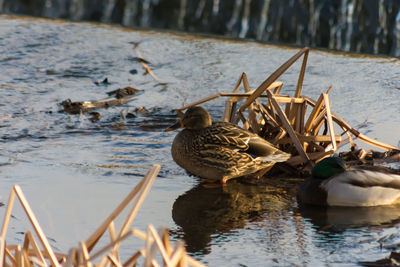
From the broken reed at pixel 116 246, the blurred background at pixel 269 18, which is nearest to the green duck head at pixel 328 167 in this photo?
the broken reed at pixel 116 246

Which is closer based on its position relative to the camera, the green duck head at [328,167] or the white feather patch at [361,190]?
the white feather patch at [361,190]

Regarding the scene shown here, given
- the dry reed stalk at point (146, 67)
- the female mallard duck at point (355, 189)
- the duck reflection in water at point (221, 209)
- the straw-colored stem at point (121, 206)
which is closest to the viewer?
the straw-colored stem at point (121, 206)

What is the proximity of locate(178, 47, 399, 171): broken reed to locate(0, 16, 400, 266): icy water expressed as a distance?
35 cm

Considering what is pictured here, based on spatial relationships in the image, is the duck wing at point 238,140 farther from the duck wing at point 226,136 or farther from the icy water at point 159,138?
the icy water at point 159,138

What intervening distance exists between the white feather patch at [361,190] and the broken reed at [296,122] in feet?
2.08

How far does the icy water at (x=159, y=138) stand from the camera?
15.0ft

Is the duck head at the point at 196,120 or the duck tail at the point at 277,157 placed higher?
the duck head at the point at 196,120

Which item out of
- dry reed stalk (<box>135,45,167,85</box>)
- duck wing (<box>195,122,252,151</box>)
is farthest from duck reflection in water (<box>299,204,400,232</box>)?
dry reed stalk (<box>135,45,167,85</box>)

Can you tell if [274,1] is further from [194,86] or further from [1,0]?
[1,0]

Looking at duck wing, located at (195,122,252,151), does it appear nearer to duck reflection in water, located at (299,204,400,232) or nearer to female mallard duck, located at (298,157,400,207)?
female mallard duck, located at (298,157,400,207)

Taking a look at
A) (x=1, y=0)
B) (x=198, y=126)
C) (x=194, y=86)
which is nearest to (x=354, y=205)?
(x=198, y=126)

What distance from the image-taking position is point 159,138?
7.05m

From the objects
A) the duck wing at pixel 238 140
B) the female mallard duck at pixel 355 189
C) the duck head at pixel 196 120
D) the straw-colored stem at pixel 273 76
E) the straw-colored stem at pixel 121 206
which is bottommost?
the female mallard duck at pixel 355 189

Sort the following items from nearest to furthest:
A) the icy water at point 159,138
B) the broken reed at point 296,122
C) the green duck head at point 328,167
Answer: the icy water at point 159,138
the green duck head at point 328,167
the broken reed at point 296,122
